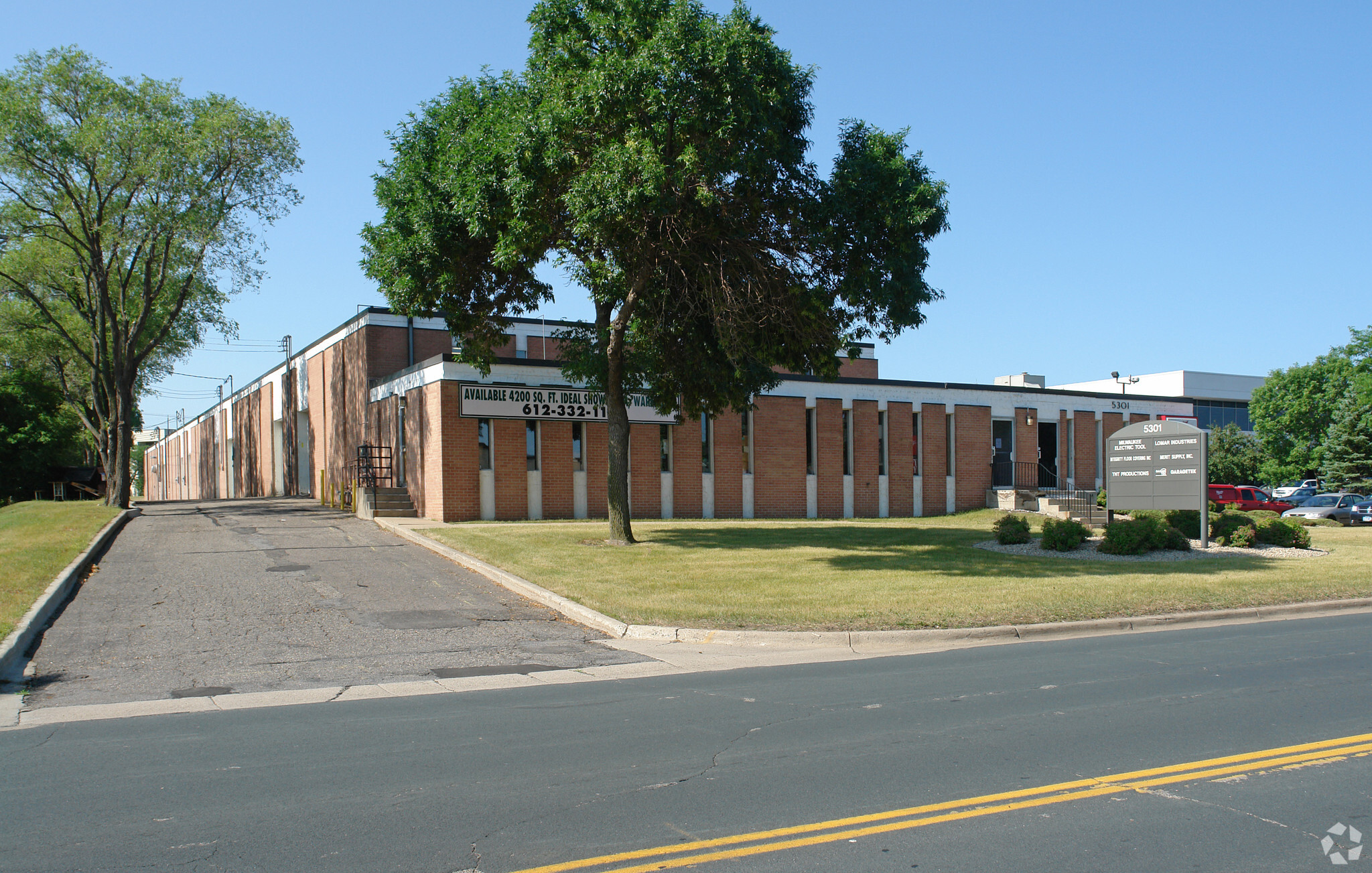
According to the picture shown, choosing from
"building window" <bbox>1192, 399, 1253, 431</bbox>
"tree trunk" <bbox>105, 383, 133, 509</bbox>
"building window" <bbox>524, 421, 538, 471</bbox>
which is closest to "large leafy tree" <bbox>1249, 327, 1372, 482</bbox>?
"building window" <bbox>1192, 399, 1253, 431</bbox>

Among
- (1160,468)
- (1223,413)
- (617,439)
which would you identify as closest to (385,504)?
(617,439)

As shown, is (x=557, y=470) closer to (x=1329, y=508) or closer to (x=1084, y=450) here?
(x=1084, y=450)

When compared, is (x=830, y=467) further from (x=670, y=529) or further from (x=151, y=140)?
(x=151, y=140)

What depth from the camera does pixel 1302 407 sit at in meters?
65.9

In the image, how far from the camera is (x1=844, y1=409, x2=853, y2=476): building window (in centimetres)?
3266

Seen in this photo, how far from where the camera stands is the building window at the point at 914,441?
3397 centimetres

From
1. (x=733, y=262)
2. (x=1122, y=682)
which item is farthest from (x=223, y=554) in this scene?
(x=1122, y=682)

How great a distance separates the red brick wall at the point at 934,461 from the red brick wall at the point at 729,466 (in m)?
7.88

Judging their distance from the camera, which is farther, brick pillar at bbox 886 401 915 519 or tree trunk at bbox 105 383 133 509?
brick pillar at bbox 886 401 915 519

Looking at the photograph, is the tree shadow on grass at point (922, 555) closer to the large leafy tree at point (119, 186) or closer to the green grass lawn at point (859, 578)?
the green grass lawn at point (859, 578)

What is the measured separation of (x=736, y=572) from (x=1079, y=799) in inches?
430

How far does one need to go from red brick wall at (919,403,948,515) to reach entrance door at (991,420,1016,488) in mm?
2439

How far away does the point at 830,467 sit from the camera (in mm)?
32281

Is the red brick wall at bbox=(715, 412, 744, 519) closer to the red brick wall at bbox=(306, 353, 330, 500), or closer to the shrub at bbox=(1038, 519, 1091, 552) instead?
the shrub at bbox=(1038, 519, 1091, 552)
